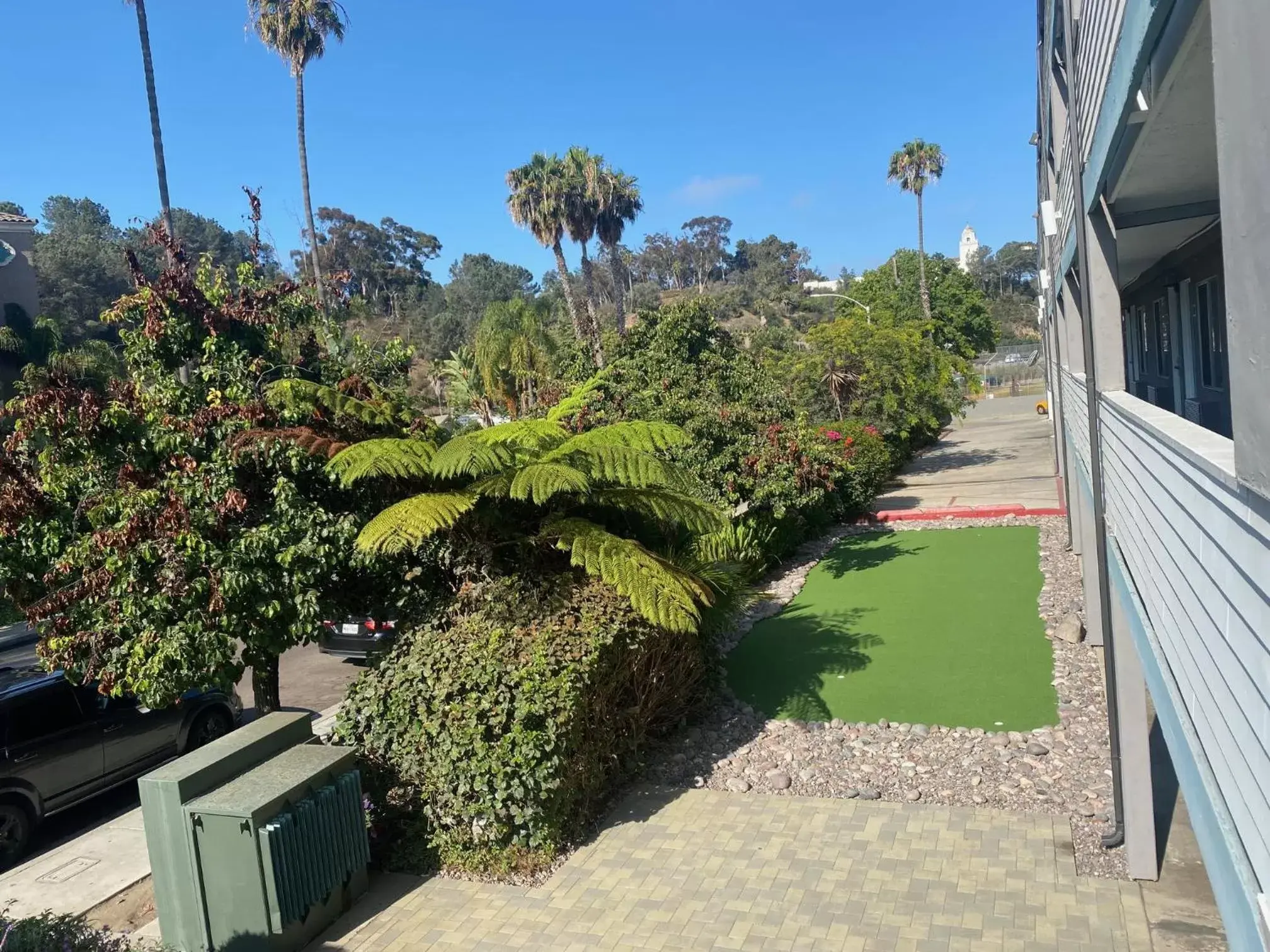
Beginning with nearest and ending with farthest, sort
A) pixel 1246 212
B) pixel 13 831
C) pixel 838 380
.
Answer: pixel 1246 212 < pixel 13 831 < pixel 838 380

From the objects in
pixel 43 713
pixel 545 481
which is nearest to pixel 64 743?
pixel 43 713

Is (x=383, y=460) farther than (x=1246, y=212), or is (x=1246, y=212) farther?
(x=383, y=460)

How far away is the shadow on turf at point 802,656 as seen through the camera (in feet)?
30.1

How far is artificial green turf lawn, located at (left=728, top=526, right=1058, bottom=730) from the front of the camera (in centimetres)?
890

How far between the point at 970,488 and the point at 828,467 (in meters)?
8.78

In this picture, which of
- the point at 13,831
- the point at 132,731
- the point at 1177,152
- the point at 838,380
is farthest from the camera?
the point at 838,380

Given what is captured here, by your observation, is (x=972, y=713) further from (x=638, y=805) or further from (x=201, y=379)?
(x=201, y=379)

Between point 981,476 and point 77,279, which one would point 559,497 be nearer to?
point 981,476

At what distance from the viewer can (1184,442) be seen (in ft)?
8.00

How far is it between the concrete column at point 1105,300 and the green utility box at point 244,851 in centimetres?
527

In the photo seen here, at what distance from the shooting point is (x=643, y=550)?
6965 mm

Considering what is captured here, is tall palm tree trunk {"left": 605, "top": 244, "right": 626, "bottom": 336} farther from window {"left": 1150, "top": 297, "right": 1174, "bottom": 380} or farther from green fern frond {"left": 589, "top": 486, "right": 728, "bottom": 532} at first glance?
green fern frond {"left": 589, "top": 486, "right": 728, "bottom": 532}

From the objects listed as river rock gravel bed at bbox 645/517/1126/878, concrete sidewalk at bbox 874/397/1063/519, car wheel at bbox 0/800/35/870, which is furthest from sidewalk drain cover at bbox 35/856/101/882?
concrete sidewalk at bbox 874/397/1063/519

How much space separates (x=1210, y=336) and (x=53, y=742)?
11.7 m
